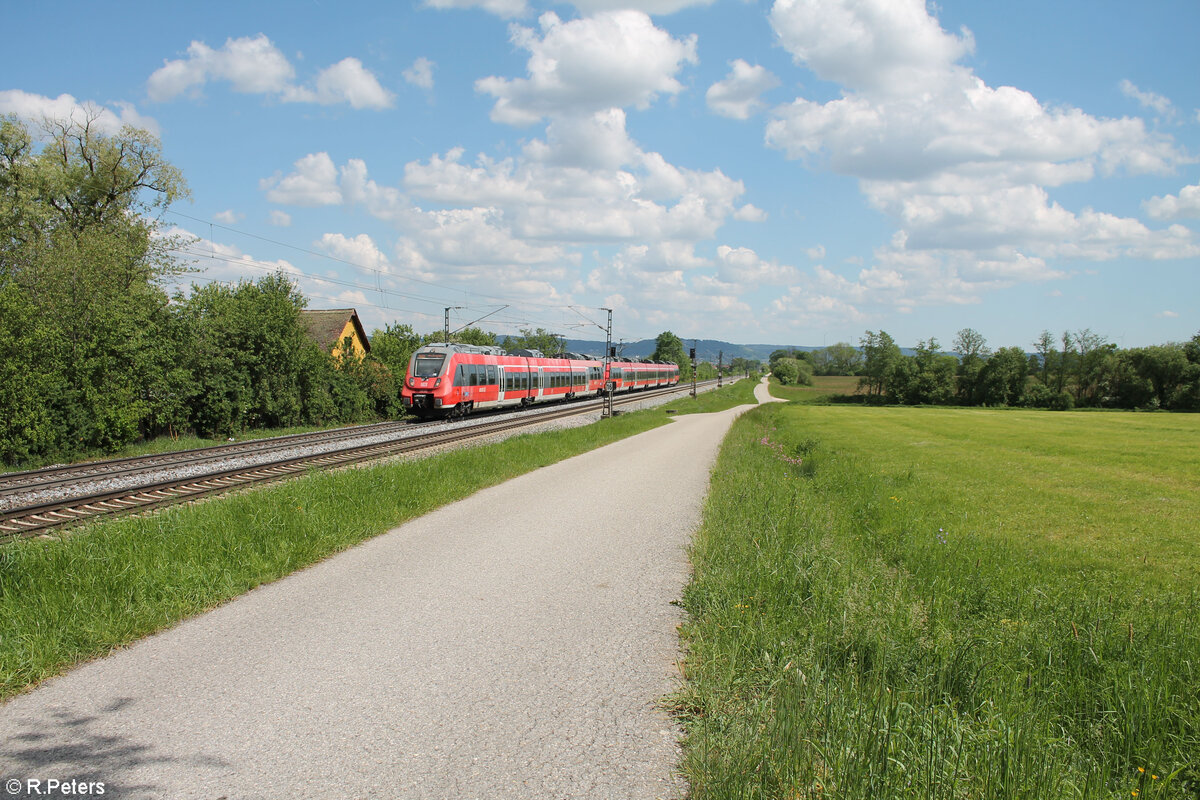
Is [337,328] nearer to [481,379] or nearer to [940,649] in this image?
[481,379]

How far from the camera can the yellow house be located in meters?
Result: 47.7

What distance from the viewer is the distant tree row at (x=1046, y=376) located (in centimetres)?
6156

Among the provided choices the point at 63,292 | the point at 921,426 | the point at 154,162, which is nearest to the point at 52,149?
the point at 154,162

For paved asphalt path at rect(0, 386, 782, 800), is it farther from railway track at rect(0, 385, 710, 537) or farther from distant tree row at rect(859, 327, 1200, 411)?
distant tree row at rect(859, 327, 1200, 411)

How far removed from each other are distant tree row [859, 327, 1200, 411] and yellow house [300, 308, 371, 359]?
6921cm

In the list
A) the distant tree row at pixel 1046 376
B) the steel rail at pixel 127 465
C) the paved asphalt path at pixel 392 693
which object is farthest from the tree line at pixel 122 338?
the distant tree row at pixel 1046 376

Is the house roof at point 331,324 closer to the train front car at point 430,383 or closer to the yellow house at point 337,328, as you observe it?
the yellow house at point 337,328

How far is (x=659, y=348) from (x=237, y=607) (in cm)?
17231

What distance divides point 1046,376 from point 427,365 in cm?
8075

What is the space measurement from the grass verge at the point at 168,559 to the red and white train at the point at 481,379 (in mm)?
18623

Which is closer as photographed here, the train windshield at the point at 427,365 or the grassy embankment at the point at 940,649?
the grassy embankment at the point at 940,649

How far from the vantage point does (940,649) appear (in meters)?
5.41

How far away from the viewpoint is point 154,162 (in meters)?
35.5

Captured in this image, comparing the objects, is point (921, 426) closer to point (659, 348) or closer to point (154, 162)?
point (154, 162)
